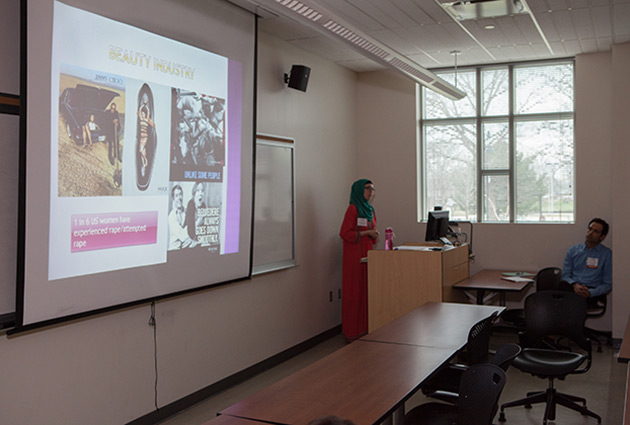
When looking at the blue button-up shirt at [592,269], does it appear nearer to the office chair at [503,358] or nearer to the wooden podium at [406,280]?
the wooden podium at [406,280]

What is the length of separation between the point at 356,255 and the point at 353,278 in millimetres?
269

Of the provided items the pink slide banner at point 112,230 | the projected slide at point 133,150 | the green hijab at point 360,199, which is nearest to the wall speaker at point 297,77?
the projected slide at point 133,150

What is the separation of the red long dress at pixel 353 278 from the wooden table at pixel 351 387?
10.7 ft

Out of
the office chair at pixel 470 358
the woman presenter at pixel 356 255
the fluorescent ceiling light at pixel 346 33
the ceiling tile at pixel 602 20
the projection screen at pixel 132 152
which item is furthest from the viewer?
the woman presenter at pixel 356 255

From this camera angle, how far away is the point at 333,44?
20.1 ft

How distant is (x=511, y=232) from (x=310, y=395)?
5200 mm

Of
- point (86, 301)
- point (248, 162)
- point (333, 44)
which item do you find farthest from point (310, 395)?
point (333, 44)

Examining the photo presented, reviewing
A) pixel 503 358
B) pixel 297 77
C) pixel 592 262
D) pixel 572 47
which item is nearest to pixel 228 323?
pixel 297 77

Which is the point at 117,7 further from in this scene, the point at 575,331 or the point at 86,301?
the point at 575,331

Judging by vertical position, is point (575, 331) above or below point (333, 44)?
below

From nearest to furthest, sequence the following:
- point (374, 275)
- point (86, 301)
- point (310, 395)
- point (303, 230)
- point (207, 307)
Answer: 1. point (310, 395)
2. point (86, 301)
3. point (207, 307)
4. point (374, 275)
5. point (303, 230)

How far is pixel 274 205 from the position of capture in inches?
231

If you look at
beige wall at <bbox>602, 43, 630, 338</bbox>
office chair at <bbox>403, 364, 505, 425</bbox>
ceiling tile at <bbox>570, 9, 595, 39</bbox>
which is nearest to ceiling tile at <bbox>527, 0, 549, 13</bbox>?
ceiling tile at <bbox>570, 9, 595, 39</bbox>

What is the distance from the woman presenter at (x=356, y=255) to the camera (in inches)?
261
